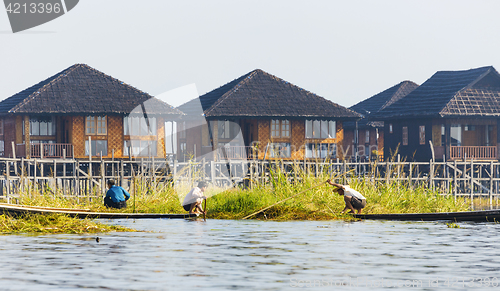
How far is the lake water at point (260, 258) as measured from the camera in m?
10.1

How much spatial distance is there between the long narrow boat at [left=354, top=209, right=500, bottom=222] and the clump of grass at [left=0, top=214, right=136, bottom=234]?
21.8ft

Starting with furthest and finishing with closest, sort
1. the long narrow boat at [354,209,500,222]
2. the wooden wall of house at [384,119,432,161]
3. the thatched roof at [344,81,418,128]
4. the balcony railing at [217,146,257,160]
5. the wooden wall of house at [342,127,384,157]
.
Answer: the wooden wall of house at [342,127,384,157], the thatched roof at [344,81,418,128], the wooden wall of house at [384,119,432,161], the balcony railing at [217,146,257,160], the long narrow boat at [354,209,500,222]

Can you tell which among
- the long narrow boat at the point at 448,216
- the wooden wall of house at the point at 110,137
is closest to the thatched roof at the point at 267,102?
the wooden wall of house at the point at 110,137

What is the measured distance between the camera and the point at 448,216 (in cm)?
1852

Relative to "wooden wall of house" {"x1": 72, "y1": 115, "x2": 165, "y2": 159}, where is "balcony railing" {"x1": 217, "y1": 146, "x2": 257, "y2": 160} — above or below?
below

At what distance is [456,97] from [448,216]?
18.9 metres

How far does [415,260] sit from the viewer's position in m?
12.4

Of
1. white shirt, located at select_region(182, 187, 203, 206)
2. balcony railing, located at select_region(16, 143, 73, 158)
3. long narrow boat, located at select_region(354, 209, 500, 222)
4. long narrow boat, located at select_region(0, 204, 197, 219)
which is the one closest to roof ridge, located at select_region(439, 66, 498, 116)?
balcony railing, located at select_region(16, 143, 73, 158)

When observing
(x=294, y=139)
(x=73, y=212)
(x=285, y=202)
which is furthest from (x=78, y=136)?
(x=73, y=212)

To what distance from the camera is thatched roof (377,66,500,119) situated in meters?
35.7

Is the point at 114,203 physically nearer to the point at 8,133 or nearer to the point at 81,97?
the point at 81,97

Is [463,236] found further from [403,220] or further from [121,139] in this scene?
[121,139]

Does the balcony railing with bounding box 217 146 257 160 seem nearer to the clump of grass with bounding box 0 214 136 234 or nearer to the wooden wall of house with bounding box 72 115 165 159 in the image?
the wooden wall of house with bounding box 72 115 165 159

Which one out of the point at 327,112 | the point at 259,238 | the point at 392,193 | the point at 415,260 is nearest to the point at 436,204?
the point at 392,193
